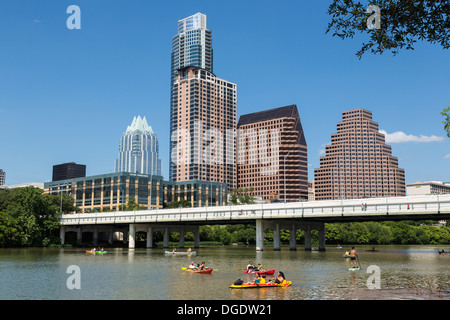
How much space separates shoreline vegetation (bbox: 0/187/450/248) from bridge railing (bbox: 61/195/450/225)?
14649 mm

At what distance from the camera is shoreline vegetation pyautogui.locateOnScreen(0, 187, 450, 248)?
4606 inches

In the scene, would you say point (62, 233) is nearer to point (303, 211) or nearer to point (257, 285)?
point (303, 211)

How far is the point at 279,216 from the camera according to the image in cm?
9531

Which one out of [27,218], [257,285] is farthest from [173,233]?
[257,285]

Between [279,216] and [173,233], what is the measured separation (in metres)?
62.6

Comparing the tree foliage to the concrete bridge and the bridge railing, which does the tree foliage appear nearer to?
the concrete bridge

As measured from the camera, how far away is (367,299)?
2720cm

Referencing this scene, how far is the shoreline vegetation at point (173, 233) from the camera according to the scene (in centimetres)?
11700

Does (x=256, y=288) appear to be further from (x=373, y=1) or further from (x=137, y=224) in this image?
(x=137, y=224)

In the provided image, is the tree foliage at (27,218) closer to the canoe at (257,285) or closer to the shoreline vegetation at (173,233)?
the shoreline vegetation at (173,233)
